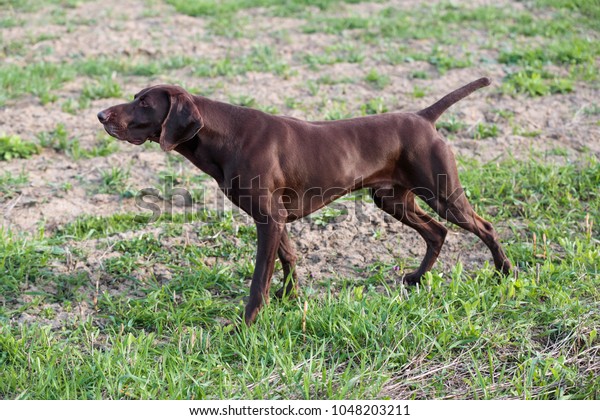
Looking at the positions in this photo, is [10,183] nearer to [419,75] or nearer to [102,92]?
[102,92]

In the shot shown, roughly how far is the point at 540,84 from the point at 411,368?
205 inches

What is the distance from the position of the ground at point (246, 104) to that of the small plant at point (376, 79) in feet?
0.08

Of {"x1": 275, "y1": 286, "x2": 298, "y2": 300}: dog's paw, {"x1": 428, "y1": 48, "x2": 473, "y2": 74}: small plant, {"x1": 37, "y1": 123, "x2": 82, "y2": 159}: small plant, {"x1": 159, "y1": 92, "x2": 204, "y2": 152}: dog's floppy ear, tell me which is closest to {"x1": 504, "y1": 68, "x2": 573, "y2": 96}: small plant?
{"x1": 428, "y1": 48, "x2": 473, "y2": 74}: small plant

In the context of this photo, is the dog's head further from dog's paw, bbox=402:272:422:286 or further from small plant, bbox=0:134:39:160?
small plant, bbox=0:134:39:160

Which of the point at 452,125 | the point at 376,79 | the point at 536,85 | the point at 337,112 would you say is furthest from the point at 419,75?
the point at 337,112

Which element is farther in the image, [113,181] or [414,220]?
[113,181]

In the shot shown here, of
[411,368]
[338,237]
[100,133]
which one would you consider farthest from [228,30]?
[411,368]

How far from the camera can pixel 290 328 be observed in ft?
13.5

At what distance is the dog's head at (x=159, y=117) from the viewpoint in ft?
13.3

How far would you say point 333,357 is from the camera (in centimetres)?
388

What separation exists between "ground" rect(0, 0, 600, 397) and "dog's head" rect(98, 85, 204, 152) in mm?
1146

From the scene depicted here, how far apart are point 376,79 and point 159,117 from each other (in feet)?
15.5

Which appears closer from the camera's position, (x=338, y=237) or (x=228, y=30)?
(x=338, y=237)
